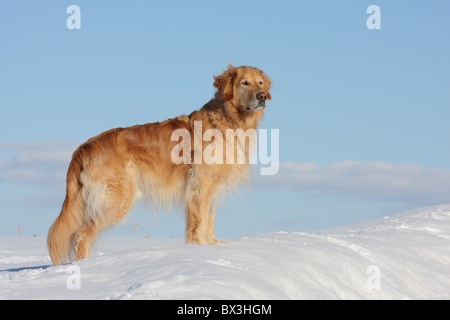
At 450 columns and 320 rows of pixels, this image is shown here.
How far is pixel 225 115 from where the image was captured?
7.57 metres

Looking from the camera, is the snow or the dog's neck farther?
the dog's neck

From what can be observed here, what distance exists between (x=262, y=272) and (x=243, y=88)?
10.2 ft

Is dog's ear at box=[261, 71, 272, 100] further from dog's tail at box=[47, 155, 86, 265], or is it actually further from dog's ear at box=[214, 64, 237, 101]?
dog's tail at box=[47, 155, 86, 265]

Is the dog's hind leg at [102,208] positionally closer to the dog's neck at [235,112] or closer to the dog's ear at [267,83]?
the dog's neck at [235,112]

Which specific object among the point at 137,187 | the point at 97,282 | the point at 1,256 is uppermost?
the point at 137,187

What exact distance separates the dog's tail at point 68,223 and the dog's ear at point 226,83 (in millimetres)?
2193

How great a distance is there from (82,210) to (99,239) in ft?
1.44

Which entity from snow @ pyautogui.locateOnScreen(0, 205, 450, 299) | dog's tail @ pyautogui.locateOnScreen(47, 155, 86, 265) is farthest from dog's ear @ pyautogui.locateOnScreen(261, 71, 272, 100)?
dog's tail @ pyautogui.locateOnScreen(47, 155, 86, 265)

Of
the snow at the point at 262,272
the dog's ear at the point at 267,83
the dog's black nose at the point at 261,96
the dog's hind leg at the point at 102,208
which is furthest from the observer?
the dog's ear at the point at 267,83

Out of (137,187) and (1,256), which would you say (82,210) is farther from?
(1,256)

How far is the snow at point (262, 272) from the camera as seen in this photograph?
453 cm

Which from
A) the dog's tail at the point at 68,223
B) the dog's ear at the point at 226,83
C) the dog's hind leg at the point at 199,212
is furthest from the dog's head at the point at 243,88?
the dog's tail at the point at 68,223

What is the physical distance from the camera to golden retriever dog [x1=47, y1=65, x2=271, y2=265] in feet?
23.5
